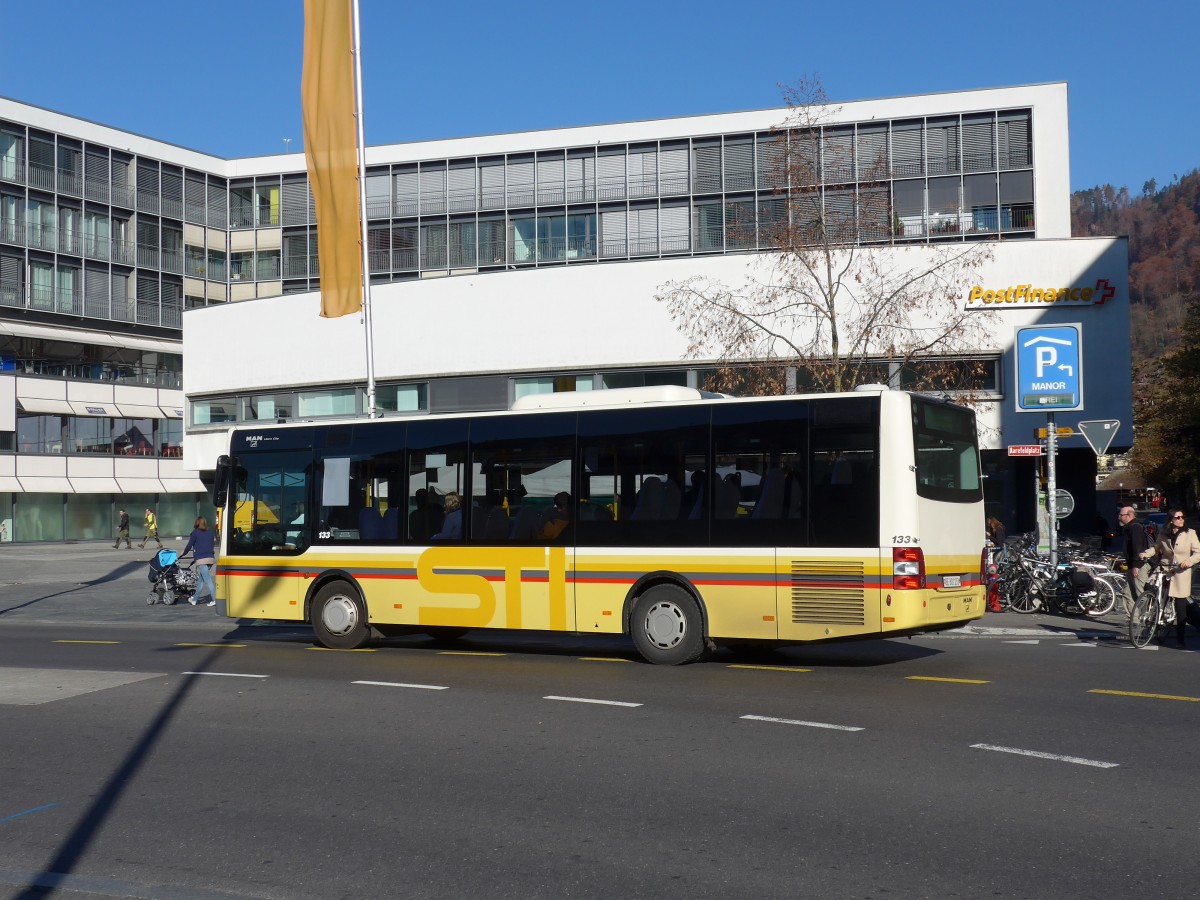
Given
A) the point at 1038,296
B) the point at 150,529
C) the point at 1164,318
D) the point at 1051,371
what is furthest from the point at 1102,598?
the point at 1164,318

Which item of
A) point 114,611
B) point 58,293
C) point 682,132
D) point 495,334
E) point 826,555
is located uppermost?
point 682,132

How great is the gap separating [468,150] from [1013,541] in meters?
43.6

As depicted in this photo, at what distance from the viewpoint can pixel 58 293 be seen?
Result: 208ft

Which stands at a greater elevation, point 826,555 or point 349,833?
point 826,555

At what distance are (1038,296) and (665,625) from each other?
21.4 metres

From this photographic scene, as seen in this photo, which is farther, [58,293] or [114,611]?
[58,293]

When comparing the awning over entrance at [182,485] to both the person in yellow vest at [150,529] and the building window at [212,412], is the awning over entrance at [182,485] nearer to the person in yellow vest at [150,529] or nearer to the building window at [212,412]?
the person in yellow vest at [150,529]

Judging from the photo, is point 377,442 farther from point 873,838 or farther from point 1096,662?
point 873,838

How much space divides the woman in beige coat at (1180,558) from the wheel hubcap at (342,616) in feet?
32.6

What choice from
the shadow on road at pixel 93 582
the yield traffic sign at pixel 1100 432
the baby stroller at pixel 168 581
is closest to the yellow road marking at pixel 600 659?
the yield traffic sign at pixel 1100 432

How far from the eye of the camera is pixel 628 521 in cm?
1377

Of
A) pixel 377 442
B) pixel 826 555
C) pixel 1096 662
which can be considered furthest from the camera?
pixel 377 442

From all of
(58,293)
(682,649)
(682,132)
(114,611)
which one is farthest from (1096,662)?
(58,293)

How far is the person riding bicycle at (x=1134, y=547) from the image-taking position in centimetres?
1673
